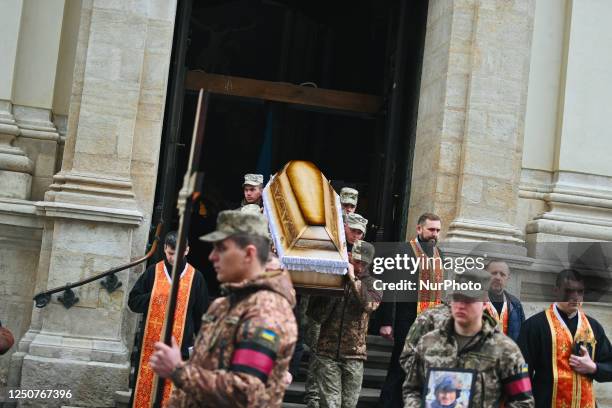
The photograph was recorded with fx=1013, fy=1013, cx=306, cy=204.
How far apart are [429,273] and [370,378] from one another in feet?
7.10

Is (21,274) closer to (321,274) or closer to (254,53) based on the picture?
(321,274)

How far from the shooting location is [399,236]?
1159cm

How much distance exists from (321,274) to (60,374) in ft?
10.2

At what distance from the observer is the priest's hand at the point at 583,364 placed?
7.50m

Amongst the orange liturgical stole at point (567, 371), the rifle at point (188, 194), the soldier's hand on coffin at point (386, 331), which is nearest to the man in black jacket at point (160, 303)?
the soldier's hand on coffin at point (386, 331)

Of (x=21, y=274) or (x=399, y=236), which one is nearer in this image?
(x=21, y=274)

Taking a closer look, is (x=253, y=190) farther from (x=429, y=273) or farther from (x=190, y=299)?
(x=429, y=273)

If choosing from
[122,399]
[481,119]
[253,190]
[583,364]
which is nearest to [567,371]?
[583,364]

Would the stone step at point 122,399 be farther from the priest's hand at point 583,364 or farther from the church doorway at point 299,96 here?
the priest's hand at point 583,364

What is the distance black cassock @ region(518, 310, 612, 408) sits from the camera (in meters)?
7.65

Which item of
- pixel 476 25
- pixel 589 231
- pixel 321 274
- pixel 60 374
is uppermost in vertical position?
pixel 476 25

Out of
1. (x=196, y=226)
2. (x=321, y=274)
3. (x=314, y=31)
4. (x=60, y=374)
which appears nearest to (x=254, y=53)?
(x=314, y=31)

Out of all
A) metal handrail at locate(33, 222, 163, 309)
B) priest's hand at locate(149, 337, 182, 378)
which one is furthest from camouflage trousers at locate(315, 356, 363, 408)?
Result: priest's hand at locate(149, 337, 182, 378)

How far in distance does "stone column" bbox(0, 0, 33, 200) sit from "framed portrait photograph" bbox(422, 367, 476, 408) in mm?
5891
